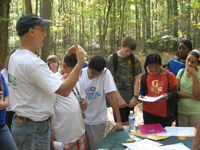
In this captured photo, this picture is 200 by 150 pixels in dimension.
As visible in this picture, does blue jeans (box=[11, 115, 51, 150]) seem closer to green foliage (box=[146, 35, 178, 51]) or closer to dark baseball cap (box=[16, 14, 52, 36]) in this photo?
dark baseball cap (box=[16, 14, 52, 36])

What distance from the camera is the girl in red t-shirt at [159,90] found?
2795mm

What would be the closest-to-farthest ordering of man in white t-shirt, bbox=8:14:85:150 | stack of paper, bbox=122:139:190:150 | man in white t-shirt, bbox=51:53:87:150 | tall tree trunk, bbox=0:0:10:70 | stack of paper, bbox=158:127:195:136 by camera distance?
man in white t-shirt, bbox=8:14:85:150 < stack of paper, bbox=122:139:190:150 < man in white t-shirt, bbox=51:53:87:150 < stack of paper, bbox=158:127:195:136 < tall tree trunk, bbox=0:0:10:70

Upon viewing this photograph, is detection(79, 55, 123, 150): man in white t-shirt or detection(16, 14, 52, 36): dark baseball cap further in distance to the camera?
detection(79, 55, 123, 150): man in white t-shirt

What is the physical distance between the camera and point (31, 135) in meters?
1.65

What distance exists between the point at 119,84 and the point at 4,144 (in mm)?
1994

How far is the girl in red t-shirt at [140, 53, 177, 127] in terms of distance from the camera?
279cm

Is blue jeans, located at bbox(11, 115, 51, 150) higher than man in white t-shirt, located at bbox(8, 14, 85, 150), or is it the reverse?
man in white t-shirt, located at bbox(8, 14, 85, 150)

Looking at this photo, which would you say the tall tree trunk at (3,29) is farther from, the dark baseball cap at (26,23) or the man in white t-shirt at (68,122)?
the dark baseball cap at (26,23)

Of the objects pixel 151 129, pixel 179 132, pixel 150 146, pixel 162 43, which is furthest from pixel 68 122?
pixel 162 43

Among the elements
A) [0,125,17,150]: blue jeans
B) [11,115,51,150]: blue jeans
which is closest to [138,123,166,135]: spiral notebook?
[11,115,51,150]: blue jeans

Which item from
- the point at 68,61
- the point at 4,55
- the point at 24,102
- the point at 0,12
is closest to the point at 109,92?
the point at 68,61

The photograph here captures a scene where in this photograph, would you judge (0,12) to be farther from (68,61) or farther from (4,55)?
(68,61)

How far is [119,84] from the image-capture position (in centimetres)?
329

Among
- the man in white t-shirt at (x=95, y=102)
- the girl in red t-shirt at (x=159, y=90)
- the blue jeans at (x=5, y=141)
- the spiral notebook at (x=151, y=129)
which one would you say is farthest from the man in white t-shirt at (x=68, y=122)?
the girl in red t-shirt at (x=159, y=90)
